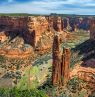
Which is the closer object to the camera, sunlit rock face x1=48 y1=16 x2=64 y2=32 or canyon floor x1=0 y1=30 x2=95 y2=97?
canyon floor x1=0 y1=30 x2=95 y2=97

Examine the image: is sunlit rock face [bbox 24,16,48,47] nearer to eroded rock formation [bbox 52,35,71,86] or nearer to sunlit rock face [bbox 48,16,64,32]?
sunlit rock face [bbox 48,16,64,32]

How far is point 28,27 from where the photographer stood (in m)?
117

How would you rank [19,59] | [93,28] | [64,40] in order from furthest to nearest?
1. [64,40]
2. [93,28]
3. [19,59]

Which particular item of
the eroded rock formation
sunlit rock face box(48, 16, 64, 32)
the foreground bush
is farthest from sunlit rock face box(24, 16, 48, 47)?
the foreground bush

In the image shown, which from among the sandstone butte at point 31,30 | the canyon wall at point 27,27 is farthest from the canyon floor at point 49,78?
the canyon wall at point 27,27

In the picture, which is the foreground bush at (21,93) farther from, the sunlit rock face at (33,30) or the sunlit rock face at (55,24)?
the sunlit rock face at (55,24)

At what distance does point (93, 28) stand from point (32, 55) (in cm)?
2027

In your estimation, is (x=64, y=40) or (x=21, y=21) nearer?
(x=21, y=21)

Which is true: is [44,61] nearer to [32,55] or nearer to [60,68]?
[32,55]

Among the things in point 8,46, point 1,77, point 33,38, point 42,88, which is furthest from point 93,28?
point 42,88

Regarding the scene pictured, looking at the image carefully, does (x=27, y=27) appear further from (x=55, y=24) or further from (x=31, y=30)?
(x=55, y=24)

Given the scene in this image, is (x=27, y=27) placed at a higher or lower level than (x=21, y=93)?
higher

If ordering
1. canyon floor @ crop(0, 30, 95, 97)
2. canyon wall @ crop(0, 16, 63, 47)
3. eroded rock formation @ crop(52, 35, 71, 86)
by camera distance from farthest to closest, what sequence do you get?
canyon wall @ crop(0, 16, 63, 47) → eroded rock formation @ crop(52, 35, 71, 86) → canyon floor @ crop(0, 30, 95, 97)

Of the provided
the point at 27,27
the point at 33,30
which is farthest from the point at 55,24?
the point at 33,30
